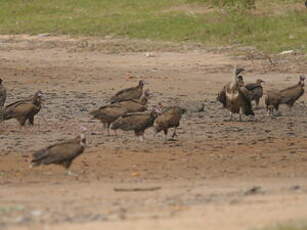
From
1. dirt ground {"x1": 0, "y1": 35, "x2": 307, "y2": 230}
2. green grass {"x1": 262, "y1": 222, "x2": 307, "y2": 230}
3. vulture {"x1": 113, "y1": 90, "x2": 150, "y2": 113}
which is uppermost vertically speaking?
green grass {"x1": 262, "y1": 222, "x2": 307, "y2": 230}

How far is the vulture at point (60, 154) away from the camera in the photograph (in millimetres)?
14664

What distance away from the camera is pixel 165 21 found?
3541cm

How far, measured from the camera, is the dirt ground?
11352 mm

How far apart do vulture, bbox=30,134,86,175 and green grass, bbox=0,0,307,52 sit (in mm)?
14704

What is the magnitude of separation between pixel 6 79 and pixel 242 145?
386 inches

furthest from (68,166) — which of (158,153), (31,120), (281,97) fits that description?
(281,97)

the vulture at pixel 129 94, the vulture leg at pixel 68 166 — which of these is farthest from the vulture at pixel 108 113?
the vulture leg at pixel 68 166

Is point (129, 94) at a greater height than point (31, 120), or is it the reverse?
point (129, 94)

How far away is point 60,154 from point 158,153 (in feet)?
8.41

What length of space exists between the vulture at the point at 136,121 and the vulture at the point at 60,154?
2.57m

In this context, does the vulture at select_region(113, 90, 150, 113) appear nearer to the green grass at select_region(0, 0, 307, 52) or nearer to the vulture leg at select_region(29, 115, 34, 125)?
the vulture leg at select_region(29, 115, 34, 125)

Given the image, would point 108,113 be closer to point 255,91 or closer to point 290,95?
point 255,91

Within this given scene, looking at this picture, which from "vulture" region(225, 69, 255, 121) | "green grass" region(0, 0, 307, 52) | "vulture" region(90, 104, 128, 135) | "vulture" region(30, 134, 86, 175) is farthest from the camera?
"green grass" region(0, 0, 307, 52)

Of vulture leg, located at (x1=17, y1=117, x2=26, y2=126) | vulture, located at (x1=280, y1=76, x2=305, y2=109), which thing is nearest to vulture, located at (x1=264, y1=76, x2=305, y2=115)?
vulture, located at (x1=280, y1=76, x2=305, y2=109)
